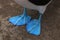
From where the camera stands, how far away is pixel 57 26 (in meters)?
1.99

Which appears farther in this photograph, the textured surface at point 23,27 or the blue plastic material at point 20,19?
the blue plastic material at point 20,19

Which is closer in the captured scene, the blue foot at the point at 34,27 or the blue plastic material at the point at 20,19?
the blue foot at the point at 34,27

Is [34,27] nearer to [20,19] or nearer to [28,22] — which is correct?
[28,22]

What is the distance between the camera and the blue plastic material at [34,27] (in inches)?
73.7

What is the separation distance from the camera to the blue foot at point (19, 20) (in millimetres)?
1971

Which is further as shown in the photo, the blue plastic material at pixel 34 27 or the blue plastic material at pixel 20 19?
the blue plastic material at pixel 20 19

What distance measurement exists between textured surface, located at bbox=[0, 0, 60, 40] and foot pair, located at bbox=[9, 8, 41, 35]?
0.19ft

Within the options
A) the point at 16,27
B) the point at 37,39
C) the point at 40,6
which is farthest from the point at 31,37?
the point at 40,6

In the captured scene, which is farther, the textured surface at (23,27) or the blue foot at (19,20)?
the blue foot at (19,20)

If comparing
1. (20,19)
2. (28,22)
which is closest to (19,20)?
(20,19)

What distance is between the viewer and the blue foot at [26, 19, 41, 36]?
1873 millimetres

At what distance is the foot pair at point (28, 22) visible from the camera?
1.88 metres

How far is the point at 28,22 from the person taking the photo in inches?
78.3

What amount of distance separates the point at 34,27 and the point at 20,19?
9.0 inches
